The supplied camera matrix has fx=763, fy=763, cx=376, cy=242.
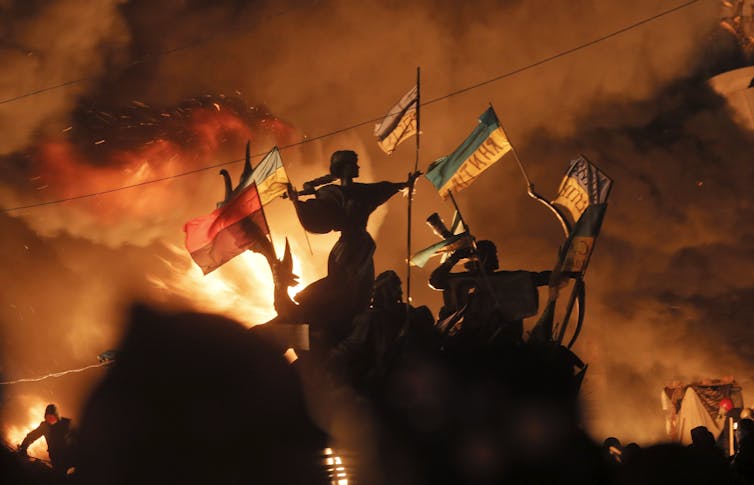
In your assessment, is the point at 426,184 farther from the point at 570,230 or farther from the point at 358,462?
the point at 358,462

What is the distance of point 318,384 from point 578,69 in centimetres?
1595

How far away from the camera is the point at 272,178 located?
Result: 12.8 metres

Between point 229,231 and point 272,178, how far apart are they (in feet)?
3.78

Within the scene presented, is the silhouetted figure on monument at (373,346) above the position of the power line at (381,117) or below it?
below

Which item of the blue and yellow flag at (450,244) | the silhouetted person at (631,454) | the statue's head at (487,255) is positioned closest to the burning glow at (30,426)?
the blue and yellow flag at (450,244)

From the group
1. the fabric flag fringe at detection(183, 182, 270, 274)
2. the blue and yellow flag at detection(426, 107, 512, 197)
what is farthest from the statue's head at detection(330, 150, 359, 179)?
the blue and yellow flag at detection(426, 107, 512, 197)

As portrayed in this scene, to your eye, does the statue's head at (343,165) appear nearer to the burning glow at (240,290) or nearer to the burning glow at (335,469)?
the burning glow at (335,469)

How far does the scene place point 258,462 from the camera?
36.4ft

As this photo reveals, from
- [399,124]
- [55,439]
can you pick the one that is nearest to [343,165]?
[399,124]

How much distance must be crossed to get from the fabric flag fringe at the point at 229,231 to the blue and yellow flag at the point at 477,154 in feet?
10.9

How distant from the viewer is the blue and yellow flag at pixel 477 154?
1303cm

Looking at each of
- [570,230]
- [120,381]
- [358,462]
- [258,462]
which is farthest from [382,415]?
[120,381]

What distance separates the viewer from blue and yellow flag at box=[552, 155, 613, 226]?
500 inches

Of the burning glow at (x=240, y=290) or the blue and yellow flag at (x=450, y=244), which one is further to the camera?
the burning glow at (x=240, y=290)
